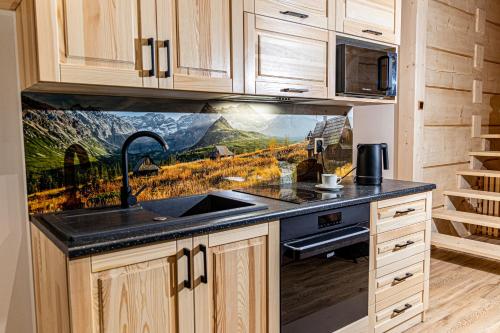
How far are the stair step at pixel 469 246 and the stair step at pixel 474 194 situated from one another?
0.47 metres

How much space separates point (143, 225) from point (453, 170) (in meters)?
3.90

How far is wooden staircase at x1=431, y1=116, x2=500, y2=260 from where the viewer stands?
372 cm

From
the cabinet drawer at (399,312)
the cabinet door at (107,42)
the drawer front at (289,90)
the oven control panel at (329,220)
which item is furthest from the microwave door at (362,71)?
the cabinet drawer at (399,312)

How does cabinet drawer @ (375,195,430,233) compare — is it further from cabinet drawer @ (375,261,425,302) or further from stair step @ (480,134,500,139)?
stair step @ (480,134,500,139)

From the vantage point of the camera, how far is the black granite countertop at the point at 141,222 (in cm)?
129

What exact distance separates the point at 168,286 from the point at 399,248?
151 cm

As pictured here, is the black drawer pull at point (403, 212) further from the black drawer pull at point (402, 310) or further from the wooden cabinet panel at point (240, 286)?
the wooden cabinet panel at point (240, 286)

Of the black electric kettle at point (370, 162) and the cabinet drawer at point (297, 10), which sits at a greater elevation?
the cabinet drawer at point (297, 10)

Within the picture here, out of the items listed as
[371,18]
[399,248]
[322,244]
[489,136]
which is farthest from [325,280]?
[489,136]

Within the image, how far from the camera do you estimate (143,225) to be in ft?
A: 4.73

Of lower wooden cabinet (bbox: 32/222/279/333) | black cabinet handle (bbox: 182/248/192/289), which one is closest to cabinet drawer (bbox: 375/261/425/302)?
lower wooden cabinet (bbox: 32/222/279/333)

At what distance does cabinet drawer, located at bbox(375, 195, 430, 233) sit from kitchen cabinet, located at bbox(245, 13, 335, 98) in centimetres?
74

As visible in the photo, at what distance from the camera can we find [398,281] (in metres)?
2.37

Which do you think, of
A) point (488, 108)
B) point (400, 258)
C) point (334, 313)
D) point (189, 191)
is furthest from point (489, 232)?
point (189, 191)
